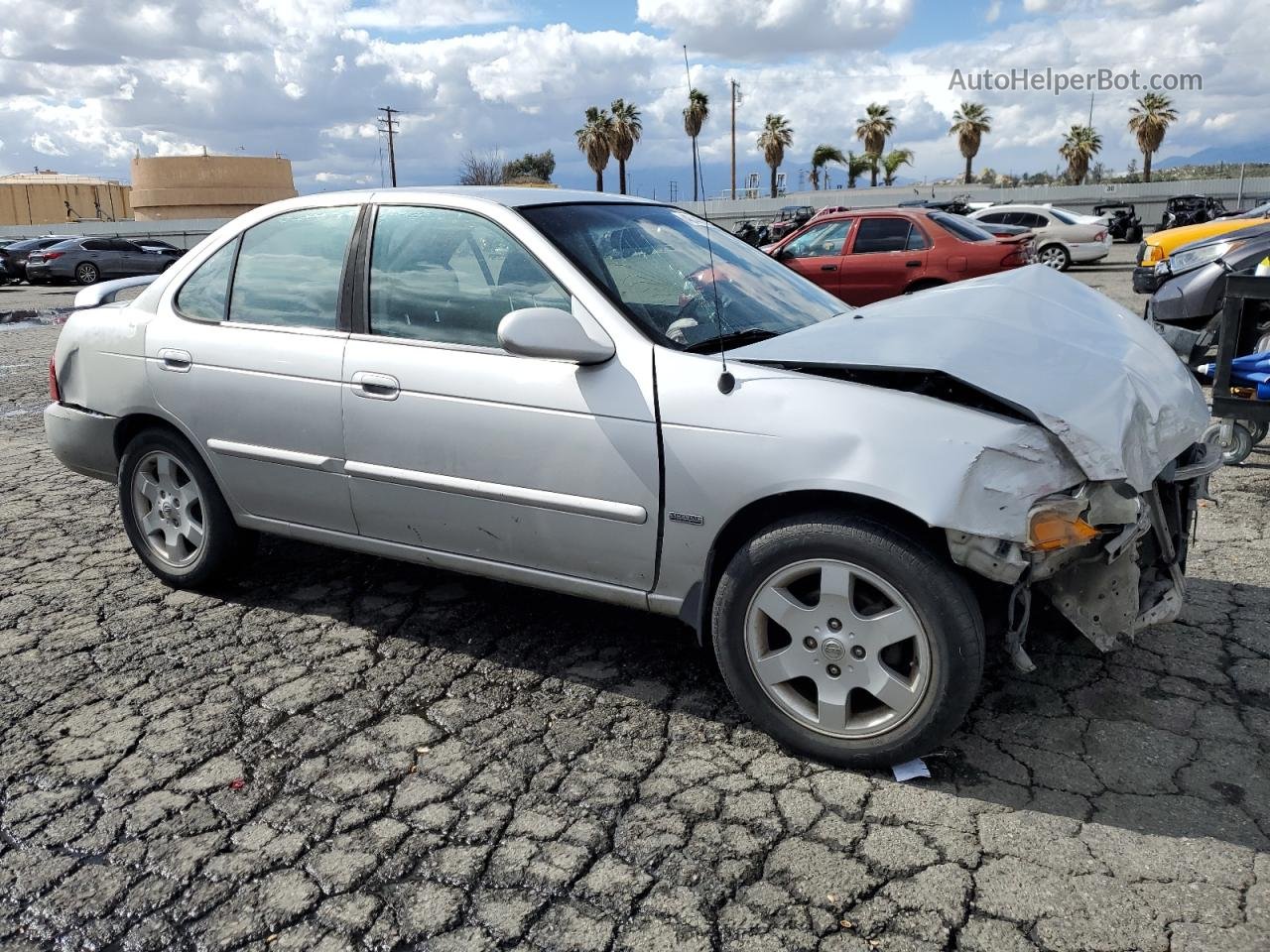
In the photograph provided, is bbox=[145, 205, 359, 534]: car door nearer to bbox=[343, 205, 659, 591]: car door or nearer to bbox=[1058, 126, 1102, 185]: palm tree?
bbox=[343, 205, 659, 591]: car door

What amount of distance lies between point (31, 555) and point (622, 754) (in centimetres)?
356

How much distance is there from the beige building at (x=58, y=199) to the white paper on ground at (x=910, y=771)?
64.5m

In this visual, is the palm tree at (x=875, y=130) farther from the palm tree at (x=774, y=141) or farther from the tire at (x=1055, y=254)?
the tire at (x=1055, y=254)

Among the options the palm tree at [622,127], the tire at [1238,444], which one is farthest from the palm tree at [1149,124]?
the tire at [1238,444]

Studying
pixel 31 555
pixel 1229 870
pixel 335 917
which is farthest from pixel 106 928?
pixel 31 555

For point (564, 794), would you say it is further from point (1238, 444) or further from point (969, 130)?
point (969, 130)

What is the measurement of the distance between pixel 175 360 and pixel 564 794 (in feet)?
8.10

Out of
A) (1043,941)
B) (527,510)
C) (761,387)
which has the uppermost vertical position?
(761,387)

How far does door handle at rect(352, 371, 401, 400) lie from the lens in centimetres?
353

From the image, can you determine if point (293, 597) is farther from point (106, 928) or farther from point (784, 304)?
point (784, 304)

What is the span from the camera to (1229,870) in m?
2.49

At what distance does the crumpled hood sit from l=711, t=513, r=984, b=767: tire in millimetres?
483

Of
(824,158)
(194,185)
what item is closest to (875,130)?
(824,158)

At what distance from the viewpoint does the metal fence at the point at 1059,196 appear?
130ft
